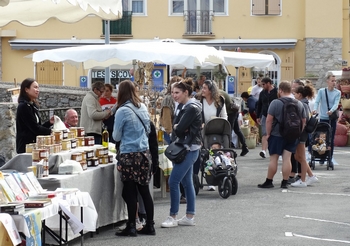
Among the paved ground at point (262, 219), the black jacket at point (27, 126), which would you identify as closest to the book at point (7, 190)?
the paved ground at point (262, 219)

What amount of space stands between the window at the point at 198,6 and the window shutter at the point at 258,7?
1218 millimetres

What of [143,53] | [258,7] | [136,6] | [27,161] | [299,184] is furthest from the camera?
[136,6]

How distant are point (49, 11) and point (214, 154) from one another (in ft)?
11.0

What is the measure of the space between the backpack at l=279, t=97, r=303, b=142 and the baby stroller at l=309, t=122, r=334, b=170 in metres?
3.26

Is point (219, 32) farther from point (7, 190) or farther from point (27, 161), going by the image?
point (7, 190)

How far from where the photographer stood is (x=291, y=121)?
1325cm

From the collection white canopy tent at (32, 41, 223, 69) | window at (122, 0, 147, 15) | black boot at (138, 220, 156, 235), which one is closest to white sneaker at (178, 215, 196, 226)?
black boot at (138, 220, 156, 235)

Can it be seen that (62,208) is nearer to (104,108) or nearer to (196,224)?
(196,224)

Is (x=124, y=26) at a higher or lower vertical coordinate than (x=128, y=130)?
higher

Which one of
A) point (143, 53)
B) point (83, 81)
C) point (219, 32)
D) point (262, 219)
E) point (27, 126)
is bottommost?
point (262, 219)

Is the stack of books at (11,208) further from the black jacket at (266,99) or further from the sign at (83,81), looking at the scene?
the sign at (83,81)

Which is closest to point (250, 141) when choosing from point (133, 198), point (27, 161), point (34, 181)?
point (133, 198)

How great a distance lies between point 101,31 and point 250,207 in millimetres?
25822

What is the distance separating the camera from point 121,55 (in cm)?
1391
